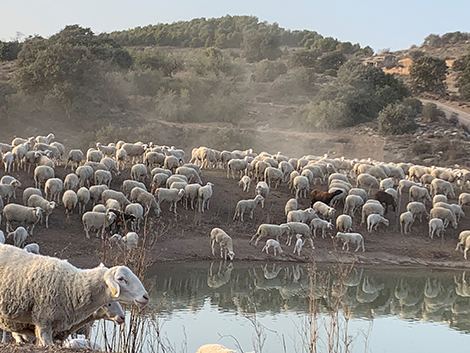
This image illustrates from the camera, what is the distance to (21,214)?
1716 cm

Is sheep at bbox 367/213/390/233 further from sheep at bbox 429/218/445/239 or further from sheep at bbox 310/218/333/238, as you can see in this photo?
sheep at bbox 310/218/333/238

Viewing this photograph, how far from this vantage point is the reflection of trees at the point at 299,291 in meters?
15.5

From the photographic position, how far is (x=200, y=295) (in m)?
16.0

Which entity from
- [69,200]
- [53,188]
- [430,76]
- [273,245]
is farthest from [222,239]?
[430,76]

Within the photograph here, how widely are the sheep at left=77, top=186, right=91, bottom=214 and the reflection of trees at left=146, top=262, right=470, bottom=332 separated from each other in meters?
3.18

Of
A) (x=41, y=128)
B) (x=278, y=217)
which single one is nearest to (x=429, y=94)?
(x=41, y=128)

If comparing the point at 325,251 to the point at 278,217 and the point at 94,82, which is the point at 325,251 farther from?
the point at 94,82

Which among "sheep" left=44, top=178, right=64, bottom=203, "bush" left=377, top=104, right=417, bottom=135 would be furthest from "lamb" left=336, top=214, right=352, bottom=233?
"bush" left=377, top=104, right=417, bottom=135

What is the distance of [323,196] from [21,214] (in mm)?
10540

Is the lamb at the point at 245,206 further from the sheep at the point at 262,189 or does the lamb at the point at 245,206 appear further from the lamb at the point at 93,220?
the lamb at the point at 93,220

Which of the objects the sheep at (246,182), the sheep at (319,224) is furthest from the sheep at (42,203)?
the sheep at (319,224)

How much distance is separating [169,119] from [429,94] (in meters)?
27.0

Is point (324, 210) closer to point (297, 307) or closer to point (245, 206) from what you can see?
point (245, 206)

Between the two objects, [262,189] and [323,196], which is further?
[323,196]
